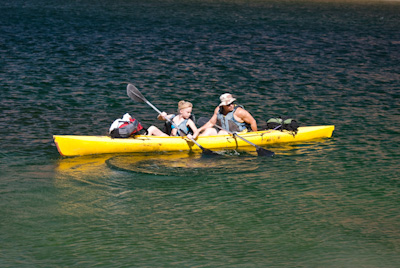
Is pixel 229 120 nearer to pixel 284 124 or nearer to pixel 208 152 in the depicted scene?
pixel 208 152

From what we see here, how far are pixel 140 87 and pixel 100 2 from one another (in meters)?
40.8

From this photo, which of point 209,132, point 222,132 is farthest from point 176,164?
point 222,132

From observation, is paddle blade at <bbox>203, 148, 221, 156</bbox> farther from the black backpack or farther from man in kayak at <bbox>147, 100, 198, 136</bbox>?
the black backpack

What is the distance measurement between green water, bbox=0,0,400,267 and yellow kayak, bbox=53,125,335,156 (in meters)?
0.19

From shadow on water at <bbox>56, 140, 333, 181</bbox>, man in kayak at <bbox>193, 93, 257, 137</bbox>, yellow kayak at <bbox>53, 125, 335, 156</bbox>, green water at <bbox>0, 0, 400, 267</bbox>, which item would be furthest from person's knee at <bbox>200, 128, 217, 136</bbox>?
green water at <bbox>0, 0, 400, 267</bbox>

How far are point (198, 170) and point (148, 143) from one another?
1281 millimetres

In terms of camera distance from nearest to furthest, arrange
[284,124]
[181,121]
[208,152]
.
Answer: [208,152] < [181,121] < [284,124]

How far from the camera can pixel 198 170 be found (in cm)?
1041

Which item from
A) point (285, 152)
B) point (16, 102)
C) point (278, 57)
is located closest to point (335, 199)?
point (285, 152)

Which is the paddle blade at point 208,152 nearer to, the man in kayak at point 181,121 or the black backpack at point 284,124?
the man in kayak at point 181,121

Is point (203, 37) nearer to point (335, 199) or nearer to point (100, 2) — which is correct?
point (335, 199)

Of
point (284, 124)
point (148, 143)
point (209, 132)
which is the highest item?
point (284, 124)

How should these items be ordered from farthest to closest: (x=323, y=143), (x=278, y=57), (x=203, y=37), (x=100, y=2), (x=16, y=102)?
(x=100, y=2) < (x=203, y=37) < (x=278, y=57) < (x=16, y=102) < (x=323, y=143)

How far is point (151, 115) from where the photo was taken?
575 inches
